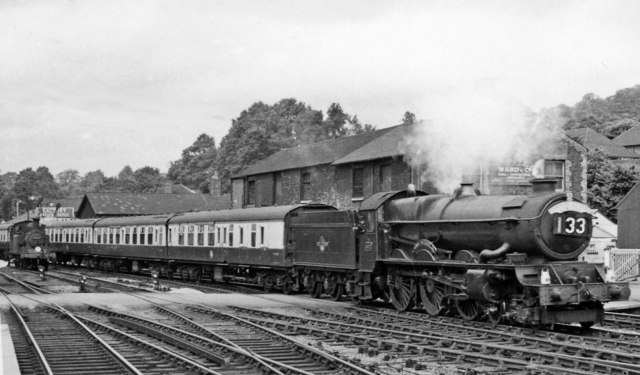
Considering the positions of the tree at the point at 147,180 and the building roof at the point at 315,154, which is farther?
the tree at the point at 147,180

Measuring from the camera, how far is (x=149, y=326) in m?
14.3

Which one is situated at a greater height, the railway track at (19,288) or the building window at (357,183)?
the building window at (357,183)

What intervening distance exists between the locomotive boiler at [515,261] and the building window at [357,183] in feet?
55.6

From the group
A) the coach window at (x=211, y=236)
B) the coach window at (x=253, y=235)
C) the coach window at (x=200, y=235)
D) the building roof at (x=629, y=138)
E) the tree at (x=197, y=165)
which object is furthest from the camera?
the tree at (x=197, y=165)

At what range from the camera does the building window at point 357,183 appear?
3284cm

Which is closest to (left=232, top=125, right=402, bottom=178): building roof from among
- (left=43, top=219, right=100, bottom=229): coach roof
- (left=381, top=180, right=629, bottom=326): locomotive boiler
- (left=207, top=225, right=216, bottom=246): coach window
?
(left=43, top=219, right=100, bottom=229): coach roof

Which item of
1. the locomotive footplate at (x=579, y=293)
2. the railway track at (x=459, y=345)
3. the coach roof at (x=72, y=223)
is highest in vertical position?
the coach roof at (x=72, y=223)

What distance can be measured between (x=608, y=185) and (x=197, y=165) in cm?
7266

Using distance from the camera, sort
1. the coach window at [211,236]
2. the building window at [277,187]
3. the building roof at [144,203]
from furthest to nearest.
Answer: the building roof at [144,203] → the building window at [277,187] → the coach window at [211,236]

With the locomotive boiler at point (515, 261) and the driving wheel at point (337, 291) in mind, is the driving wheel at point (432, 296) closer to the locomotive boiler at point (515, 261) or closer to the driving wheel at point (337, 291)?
the locomotive boiler at point (515, 261)

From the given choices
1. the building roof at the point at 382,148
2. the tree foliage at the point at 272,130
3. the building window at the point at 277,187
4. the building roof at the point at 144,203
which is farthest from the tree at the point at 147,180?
the building roof at the point at 382,148

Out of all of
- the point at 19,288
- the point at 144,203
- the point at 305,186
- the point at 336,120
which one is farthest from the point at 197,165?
the point at 19,288

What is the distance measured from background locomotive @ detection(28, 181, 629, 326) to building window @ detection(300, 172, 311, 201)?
32.5 feet

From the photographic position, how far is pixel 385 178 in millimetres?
31266
